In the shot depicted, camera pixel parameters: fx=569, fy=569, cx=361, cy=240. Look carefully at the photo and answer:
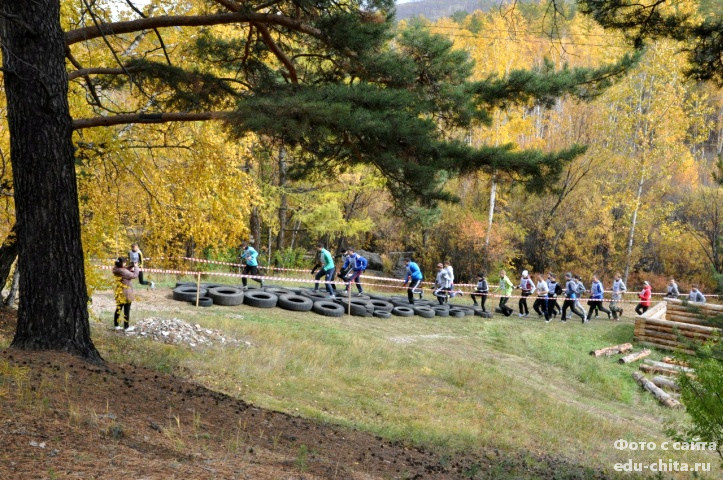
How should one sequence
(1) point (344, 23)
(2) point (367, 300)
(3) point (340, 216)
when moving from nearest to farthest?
(1) point (344, 23), (2) point (367, 300), (3) point (340, 216)

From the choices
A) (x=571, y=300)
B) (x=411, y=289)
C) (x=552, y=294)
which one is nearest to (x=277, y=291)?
(x=411, y=289)

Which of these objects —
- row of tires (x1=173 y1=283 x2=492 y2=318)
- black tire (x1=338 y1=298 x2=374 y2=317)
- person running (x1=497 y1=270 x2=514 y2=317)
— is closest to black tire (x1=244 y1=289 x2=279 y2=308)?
row of tires (x1=173 y1=283 x2=492 y2=318)

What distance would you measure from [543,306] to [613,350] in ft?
16.5

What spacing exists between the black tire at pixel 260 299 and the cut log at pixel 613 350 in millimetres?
8714

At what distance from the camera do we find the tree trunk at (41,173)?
6.21m

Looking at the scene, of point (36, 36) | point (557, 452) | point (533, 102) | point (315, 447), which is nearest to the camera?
point (315, 447)

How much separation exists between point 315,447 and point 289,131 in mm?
3697

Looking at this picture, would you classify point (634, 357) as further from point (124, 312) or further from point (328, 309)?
point (124, 312)

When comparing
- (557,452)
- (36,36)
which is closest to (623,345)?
(557,452)

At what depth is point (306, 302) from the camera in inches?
617

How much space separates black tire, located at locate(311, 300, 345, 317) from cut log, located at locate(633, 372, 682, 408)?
24.6 feet

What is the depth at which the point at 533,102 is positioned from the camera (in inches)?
366

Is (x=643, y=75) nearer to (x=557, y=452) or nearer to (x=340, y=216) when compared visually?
(x=340, y=216)

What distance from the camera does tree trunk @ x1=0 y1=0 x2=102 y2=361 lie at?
6207mm
